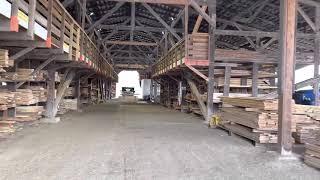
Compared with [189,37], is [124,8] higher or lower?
higher

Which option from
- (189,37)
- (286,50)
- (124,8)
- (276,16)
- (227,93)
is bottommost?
(227,93)

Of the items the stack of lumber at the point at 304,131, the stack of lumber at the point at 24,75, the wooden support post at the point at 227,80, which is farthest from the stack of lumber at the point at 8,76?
the wooden support post at the point at 227,80

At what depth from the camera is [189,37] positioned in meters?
13.7

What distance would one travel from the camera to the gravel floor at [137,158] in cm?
520

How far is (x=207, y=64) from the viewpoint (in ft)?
44.2

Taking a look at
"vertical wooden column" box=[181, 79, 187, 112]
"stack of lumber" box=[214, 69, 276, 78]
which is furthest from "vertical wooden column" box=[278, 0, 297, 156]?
"vertical wooden column" box=[181, 79, 187, 112]

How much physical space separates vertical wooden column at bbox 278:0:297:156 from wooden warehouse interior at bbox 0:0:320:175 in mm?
19

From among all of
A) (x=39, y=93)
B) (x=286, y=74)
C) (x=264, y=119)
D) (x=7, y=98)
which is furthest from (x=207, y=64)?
(x=7, y=98)

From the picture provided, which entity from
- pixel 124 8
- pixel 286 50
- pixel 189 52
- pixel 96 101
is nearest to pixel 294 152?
pixel 286 50

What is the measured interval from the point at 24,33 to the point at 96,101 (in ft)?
70.2

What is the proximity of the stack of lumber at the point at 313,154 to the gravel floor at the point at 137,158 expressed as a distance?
13 centimetres

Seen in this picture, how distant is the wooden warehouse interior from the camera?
7164 millimetres

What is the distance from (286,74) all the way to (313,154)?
1770 millimetres

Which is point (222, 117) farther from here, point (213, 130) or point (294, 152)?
point (294, 152)
